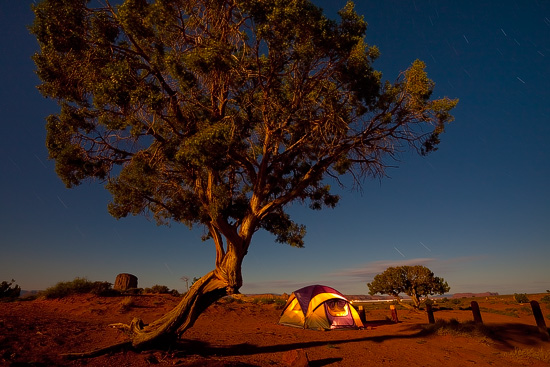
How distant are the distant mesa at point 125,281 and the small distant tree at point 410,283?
27.3 metres

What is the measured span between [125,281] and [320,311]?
831 inches

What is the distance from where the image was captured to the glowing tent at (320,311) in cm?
1641

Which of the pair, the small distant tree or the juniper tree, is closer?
the juniper tree

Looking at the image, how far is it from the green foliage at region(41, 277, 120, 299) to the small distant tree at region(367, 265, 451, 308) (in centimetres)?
2831

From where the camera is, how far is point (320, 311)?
16.7 m

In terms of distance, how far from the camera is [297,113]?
1065 cm

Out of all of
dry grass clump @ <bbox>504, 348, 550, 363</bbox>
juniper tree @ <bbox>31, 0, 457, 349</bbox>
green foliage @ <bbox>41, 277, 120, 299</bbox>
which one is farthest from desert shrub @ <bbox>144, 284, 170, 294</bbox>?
dry grass clump @ <bbox>504, 348, 550, 363</bbox>

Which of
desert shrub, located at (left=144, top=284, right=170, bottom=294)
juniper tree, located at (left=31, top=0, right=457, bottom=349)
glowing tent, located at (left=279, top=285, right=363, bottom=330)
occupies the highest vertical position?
juniper tree, located at (left=31, top=0, right=457, bottom=349)

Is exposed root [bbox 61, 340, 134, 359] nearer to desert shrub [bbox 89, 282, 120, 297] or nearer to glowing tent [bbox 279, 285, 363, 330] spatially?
glowing tent [bbox 279, 285, 363, 330]

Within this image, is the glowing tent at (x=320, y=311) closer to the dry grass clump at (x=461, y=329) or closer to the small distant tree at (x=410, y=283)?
the dry grass clump at (x=461, y=329)

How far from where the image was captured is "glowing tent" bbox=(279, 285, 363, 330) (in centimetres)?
1641

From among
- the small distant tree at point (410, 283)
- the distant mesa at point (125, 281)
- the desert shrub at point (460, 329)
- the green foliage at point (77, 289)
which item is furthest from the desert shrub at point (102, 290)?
the small distant tree at point (410, 283)

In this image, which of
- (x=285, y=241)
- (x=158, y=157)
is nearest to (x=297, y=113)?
(x=158, y=157)

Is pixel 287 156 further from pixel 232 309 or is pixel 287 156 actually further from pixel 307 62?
pixel 232 309
